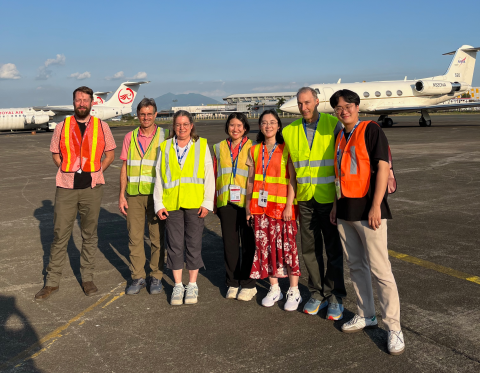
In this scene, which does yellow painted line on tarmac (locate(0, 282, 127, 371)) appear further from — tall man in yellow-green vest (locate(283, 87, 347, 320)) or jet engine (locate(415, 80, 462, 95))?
jet engine (locate(415, 80, 462, 95))

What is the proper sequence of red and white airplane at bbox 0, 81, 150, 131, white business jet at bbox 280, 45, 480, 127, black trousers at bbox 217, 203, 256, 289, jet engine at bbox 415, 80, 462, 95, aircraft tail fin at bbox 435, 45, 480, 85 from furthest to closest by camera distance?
red and white airplane at bbox 0, 81, 150, 131 < aircraft tail fin at bbox 435, 45, 480, 85 < jet engine at bbox 415, 80, 462, 95 < white business jet at bbox 280, 45, 480, 127 < black trousers at bbox 217, 203, 256, 289

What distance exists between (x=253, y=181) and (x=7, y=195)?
875cm

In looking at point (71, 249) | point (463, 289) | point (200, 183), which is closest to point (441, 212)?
point (463, 289)

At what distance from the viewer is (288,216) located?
13.6 feet

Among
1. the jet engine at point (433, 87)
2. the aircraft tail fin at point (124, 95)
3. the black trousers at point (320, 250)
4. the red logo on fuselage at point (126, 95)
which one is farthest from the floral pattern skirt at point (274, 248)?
the red logo on fuselage at point (126, 95)

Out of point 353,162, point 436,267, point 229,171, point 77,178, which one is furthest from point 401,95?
point 77,178

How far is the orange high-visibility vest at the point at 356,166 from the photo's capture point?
3484 millimetres

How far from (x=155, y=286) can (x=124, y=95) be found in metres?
54.9

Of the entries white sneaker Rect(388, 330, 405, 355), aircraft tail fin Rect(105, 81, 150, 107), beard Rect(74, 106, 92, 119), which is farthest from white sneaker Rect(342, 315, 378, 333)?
aircraft tail fin Rect(105, 81, 150, 107)

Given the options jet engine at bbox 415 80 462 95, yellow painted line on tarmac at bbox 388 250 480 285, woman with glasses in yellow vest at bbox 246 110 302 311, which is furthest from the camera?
jet engine at bbox 415 80 462 95

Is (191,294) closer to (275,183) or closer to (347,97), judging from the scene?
(275,183)

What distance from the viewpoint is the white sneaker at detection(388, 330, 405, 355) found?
3.32 metres

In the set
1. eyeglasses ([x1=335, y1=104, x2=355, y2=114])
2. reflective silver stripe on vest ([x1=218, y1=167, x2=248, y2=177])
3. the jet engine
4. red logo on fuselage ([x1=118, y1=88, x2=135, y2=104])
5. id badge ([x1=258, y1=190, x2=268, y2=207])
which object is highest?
red logo on fuselage ([x1=118, y1=88, x2=135, y2=104])

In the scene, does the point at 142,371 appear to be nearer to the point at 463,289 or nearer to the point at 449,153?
the point at 463,289
